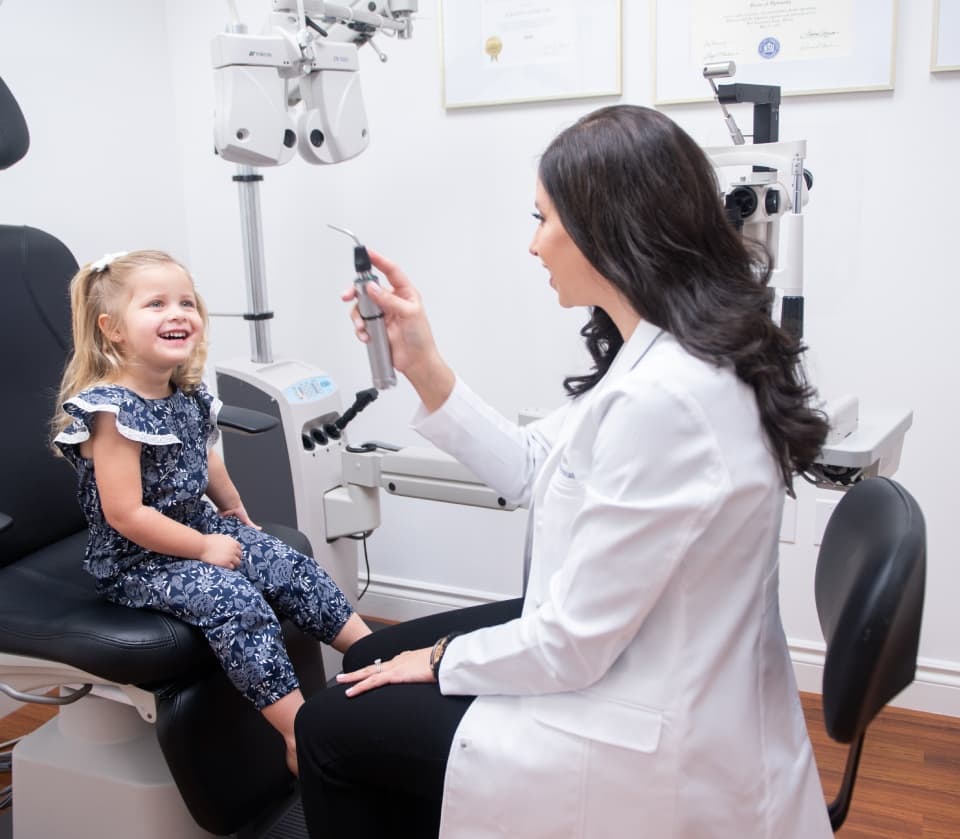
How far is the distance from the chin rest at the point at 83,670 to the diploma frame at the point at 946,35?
1524 millimetres

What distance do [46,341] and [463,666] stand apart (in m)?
1.11

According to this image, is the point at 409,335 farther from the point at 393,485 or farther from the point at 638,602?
the point at 393,485

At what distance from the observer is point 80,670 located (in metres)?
1.35

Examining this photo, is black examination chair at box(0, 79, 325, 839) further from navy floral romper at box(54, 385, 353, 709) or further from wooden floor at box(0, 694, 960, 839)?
wooden floor at box(0, 694, 960, 839)

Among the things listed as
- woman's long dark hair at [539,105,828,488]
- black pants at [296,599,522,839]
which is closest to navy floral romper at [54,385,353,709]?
black pants at [296,599,522,839]

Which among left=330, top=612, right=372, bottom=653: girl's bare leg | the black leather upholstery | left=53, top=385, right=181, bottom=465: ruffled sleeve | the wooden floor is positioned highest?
left=53, top=385, right=181, bottom=465: ruffled sleeve

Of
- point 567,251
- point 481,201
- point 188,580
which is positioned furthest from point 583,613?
point 481,201

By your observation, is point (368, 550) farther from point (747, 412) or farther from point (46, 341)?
point (747, 412)

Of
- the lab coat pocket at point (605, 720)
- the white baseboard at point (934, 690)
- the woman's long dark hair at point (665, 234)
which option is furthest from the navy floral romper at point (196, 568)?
the white baseboard at point (934, 690)

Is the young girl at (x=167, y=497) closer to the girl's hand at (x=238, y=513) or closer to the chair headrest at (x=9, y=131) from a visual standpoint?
the girl's hand at (x=238, y=513)

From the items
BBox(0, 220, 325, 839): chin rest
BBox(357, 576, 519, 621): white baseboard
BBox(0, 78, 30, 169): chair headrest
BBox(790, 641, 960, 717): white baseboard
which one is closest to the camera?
BBox(0, 220, 325, 839): chin rest

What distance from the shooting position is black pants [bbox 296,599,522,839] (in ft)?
3.36

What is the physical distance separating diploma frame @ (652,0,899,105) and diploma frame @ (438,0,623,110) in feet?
0.33

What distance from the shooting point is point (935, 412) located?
1.94 m
